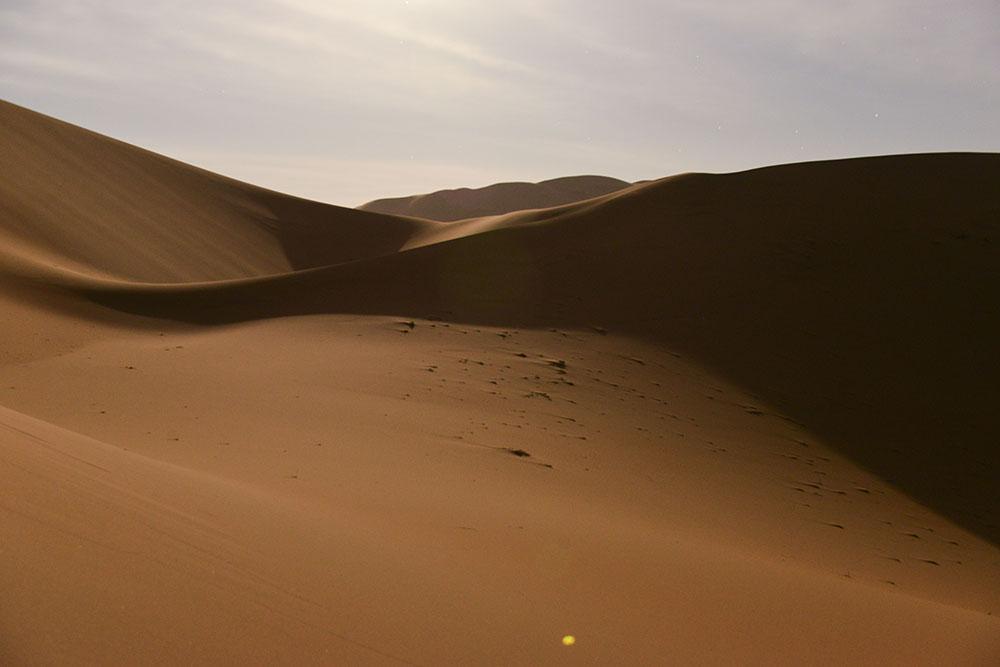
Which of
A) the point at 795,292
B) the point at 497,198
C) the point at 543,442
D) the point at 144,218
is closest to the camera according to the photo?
the point at 543,442

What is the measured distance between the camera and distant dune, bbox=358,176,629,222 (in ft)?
286

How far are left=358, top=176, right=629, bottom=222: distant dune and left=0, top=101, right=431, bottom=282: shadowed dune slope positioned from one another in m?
44.0

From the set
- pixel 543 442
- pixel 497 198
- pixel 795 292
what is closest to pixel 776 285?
pixel 795 292

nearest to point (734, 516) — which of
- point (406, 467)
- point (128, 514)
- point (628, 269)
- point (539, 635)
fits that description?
point (406, 467)

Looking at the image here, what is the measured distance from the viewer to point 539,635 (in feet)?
10.6

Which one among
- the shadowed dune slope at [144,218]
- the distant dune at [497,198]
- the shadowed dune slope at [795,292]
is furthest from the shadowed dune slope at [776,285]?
the distant dune at [497,198]

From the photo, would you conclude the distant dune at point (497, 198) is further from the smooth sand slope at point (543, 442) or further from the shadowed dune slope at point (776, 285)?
the smooth sand slope at point (543, 442)

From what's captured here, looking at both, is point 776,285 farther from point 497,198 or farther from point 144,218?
point 497,198

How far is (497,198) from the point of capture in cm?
8981

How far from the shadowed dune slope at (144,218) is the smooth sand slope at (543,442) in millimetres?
759

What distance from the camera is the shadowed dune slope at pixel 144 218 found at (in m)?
19.0

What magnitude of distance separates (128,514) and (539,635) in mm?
1853

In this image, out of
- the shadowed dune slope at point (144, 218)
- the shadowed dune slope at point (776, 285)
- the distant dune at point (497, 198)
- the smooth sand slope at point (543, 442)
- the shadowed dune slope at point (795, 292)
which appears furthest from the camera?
the distant dune at point (497, 198)

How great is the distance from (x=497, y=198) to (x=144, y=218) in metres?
65.1
